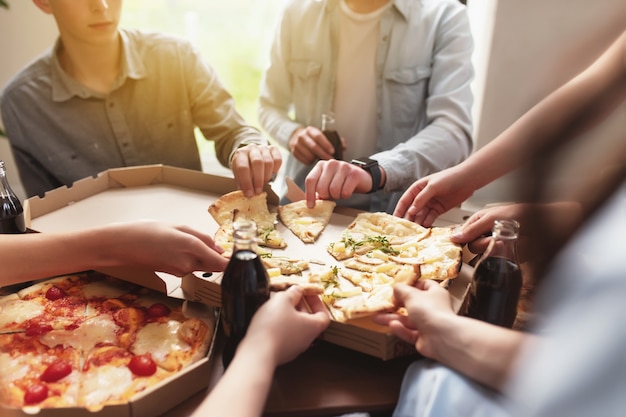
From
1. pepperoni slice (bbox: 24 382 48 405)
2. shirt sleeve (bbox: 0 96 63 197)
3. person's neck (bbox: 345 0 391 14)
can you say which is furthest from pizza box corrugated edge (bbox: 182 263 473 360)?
person's neck (bbox: 345 0 391 14)

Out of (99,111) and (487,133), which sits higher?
(99,111)

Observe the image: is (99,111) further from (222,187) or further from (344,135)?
(344,135)

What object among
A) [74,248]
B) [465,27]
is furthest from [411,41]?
[74,248]

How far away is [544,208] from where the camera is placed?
23.0 inches

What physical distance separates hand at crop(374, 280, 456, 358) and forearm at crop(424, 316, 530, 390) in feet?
0.04

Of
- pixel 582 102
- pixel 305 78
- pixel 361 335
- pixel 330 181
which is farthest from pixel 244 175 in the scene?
pixel 582 102

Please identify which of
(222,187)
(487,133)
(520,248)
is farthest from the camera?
(487,133)

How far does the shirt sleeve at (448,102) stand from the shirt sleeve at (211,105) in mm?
695

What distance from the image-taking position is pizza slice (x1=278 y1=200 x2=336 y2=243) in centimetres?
128

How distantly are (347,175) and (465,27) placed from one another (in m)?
0.93

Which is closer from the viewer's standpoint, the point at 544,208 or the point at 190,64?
the point at 544,208

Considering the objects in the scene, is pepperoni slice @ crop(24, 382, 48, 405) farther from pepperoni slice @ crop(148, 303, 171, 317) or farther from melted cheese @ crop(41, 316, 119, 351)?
pepperoni slice @ crop(148, 303, 171, 317)

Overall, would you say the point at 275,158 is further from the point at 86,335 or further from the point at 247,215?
the point at 86,335

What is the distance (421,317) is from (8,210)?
1.05m
